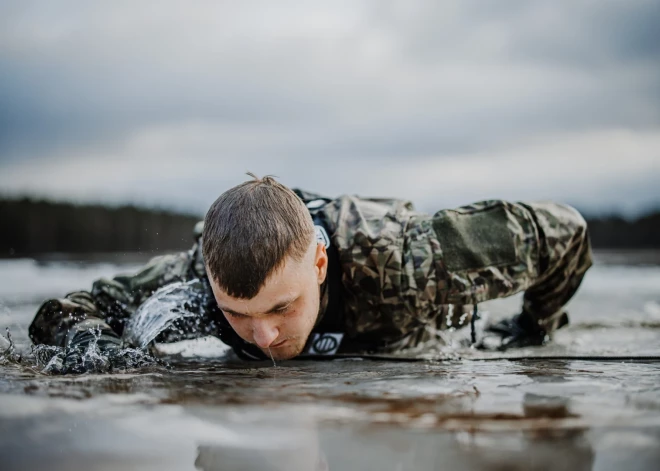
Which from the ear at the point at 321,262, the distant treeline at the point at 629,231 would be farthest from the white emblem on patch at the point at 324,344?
the distant treeline at the point at 629,231

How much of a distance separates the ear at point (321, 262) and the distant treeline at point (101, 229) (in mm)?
11426

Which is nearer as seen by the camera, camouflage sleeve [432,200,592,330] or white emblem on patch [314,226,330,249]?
white emblem on patch [314,226,330,249]


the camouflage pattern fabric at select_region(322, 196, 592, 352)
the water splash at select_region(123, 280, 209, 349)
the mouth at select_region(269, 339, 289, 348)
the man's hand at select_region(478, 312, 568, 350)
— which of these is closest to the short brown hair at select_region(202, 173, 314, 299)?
the mouth at select_region(269, 339, 289, 348)

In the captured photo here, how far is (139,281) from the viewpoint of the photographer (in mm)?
3543

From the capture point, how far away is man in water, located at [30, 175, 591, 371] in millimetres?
2586

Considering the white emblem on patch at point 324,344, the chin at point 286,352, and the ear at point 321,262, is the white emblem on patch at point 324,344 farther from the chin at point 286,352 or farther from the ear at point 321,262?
the ear at point 321,262

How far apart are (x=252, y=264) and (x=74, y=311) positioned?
1.22 m

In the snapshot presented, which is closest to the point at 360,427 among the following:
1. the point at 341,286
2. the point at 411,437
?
the point at 411,437

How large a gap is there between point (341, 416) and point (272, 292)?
3.09 feet

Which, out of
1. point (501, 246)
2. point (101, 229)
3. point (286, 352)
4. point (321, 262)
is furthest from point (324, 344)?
point (101, 229)

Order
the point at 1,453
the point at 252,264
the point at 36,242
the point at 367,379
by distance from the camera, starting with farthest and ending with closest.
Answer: the point at 36,242
the point at 252,264
the point at 367,379
the point at 1,453

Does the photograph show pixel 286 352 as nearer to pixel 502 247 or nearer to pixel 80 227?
pixel 502 247

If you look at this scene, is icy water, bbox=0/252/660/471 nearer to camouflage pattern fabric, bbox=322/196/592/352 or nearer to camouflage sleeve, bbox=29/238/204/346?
camouflage pattern fabric, bbox=322/196/592/352

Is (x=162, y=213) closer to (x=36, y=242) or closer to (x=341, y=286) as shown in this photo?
(x=36, y=242)
